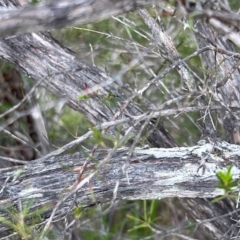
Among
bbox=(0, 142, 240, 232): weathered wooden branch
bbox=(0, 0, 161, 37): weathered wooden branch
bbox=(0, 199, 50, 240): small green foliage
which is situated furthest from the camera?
bbox=(0, 142, 240, 232): weathered wooden branch

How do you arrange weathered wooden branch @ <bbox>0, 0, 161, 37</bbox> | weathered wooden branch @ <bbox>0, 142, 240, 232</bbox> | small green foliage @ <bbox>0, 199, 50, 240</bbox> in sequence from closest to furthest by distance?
weathered wooden branch @ <bbox>0, 0, 161, 37</bbox> < small green foliage @ <bbox>0, 199, 50, 240</bbox> < weathered wooden branch @ <bbox>0, 142, 240, 232</bbox>

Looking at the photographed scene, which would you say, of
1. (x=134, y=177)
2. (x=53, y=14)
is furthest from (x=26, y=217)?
(x=53, y=14)

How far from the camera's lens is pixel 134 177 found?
156 centimetres

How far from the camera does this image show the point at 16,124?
2.59m

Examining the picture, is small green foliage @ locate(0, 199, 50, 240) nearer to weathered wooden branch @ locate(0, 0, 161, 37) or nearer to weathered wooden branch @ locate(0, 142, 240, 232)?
weathered wooden branch @ locate(0, 142, 240, 232)

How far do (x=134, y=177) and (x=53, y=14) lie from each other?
2.43ft

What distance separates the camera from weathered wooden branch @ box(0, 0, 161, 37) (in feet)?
2.92

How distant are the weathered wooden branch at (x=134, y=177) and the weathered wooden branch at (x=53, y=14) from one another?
64cm

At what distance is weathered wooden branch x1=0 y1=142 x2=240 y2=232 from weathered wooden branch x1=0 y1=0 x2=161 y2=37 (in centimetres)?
64

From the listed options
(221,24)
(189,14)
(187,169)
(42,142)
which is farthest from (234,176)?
(42,142)

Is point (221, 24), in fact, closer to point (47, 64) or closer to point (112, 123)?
point (112, 123)

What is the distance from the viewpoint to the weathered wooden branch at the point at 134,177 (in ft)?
5.03

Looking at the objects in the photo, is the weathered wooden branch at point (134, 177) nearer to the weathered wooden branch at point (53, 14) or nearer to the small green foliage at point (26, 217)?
the small green foliage at point (26, 217)


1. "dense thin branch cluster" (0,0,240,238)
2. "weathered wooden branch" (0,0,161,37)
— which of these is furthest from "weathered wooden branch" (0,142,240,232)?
"weathered wooden branch" (0,0,161,37)
